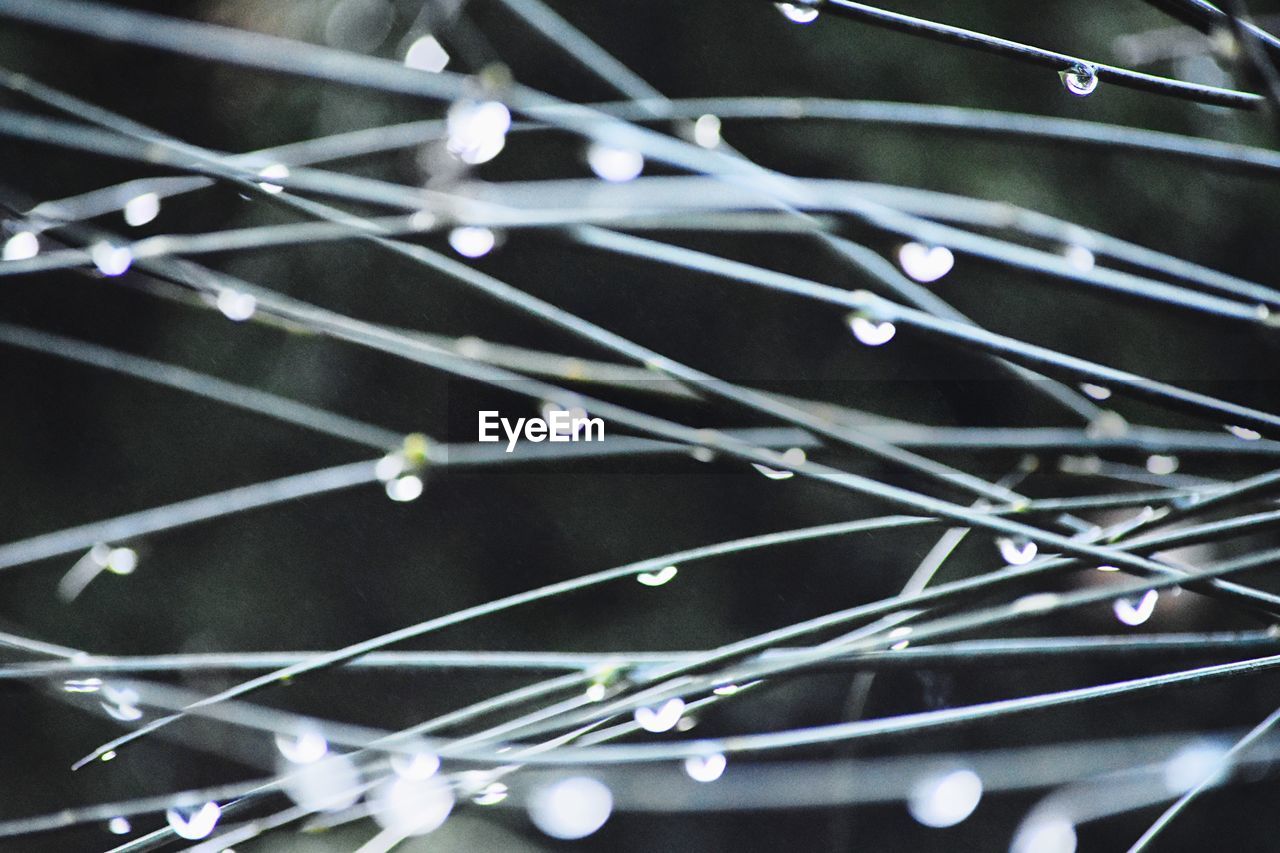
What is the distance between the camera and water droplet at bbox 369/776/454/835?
0.16 metres

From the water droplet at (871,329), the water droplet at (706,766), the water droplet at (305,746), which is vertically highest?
the water droplet at (871,329)

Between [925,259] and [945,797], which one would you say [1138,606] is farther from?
[945,797]

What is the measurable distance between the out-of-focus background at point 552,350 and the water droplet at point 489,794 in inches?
16.2

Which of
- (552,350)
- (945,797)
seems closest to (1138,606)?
(945,797)

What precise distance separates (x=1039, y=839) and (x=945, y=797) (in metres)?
0.08

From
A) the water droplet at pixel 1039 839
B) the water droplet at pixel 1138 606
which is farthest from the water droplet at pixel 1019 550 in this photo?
the water droplet at pixel 1039 839

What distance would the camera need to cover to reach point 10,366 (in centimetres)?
64

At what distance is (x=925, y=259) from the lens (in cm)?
19

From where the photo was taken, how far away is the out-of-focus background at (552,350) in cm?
58

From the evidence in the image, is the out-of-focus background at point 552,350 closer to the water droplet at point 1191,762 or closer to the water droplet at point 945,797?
the water droplet at point 945,797

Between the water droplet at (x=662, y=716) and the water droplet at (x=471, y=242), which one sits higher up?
the water droplet at (x=471, y=242)

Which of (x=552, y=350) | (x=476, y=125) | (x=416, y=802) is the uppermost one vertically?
(x=552, y=350)

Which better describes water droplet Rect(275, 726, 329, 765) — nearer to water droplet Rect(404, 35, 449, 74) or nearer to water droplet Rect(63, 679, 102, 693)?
water droplet Rect(63, 679, 102, 693)

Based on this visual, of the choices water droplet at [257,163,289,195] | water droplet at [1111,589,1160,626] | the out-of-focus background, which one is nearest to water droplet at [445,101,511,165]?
water droplet at [257,163,289,195]
